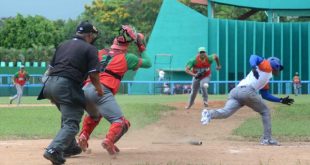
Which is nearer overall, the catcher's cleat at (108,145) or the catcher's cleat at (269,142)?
the catcher's cleat at (108,145)

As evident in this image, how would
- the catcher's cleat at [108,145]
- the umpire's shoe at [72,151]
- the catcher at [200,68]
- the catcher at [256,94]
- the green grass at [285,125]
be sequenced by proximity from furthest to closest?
1. the catcher at [200,68]
2. the green grass at [285,125]
3. the catcher at [256,94]
4. the umpire's shoe at [72,151]
5. the catcher's cleat at [108,145]

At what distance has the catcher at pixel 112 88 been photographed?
30.6ft

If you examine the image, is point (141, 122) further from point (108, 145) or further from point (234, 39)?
point (234, 39)

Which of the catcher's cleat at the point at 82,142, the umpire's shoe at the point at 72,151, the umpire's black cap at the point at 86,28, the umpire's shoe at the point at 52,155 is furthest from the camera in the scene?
the catcher's cleat at the point at 82,142

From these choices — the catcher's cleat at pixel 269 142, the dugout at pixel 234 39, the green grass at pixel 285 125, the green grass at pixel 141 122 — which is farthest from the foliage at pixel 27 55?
the catcher's cleat at pixel 269 142

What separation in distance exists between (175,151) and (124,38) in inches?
76.4

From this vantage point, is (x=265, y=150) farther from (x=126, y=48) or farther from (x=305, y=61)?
(x=305, y=61)

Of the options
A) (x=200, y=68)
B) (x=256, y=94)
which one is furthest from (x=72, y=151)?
(x=200, y=68)

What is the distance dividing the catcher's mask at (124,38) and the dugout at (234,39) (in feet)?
111

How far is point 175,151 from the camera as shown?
10234mm

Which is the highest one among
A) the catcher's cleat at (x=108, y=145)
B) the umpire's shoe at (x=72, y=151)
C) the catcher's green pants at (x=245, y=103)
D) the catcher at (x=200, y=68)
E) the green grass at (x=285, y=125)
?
the catcher at (x=200, y=68)

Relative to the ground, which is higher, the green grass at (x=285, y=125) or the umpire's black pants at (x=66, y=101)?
the umpire's black pants at (x=66, y=101)

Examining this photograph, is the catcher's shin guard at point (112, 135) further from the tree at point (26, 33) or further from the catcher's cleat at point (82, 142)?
the tree at point (26, 33)

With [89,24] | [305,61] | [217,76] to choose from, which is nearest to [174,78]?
[217,76]
